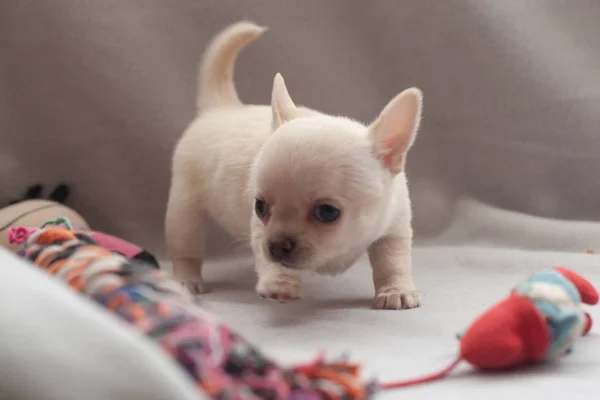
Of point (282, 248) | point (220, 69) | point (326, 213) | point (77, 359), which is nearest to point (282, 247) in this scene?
point (282, 248)

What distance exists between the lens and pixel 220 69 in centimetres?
212

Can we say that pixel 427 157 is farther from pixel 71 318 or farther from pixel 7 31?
pixel 71 318

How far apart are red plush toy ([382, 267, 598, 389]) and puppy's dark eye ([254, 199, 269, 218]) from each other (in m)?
0.52

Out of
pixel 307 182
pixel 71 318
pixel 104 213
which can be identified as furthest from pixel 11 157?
pixel 71 318

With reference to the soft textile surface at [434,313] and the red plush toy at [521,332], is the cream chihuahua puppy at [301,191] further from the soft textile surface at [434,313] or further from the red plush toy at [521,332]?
the red plush toy at [521,332]

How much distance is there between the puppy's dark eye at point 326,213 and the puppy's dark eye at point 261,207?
11 centimetres

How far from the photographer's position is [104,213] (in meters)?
2.40

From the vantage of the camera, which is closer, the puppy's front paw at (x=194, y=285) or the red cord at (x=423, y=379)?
the red cord at (x=423, y=379)

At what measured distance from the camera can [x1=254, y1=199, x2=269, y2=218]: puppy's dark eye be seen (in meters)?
1.48

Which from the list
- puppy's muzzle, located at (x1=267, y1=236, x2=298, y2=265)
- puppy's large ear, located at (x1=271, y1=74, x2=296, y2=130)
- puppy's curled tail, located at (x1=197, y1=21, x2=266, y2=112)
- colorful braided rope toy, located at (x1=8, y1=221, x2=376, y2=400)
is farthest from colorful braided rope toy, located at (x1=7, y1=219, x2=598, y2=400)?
puppy's curled tail, located at (x1=197, y1=21, x2=266, y2=112)

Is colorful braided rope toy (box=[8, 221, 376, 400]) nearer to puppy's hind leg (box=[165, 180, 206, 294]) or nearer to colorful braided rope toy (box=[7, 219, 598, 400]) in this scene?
colorful braided rope toy (box=[7, 219, 598, 400])

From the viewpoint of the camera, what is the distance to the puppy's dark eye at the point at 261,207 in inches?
58.3

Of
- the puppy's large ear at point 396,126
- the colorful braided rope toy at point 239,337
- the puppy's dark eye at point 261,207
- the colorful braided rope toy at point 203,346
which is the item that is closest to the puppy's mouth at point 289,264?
the puppy's dark eye at point 261,207

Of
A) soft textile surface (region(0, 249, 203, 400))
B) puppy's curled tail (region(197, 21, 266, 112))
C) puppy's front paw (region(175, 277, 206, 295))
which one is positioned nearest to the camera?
soft textile surface (region(0, 249, 203, 400))
